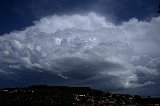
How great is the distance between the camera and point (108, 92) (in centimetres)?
16625

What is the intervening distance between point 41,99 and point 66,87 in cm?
8753

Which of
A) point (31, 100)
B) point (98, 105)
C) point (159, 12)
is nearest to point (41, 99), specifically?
point (31, 100)

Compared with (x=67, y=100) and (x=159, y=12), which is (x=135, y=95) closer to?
(x=67, y=100)

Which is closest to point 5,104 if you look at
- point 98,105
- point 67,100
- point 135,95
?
point 67,100

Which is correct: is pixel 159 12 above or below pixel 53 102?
above

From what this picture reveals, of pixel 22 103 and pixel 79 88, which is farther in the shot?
pixel 79 88

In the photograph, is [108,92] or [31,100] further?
[108,92]

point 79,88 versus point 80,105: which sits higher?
point 79,88

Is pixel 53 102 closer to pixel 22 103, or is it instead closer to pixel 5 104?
pixel 22 103

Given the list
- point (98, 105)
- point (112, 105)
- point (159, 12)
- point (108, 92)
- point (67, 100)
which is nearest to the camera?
point (159, 12)

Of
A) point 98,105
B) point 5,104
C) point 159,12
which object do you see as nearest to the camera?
point 159,12

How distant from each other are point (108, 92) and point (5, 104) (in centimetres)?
9830

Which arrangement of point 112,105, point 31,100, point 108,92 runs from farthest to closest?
point 108,92 → point 112,105 → point 31,100

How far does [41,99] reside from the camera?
85.4 meters
